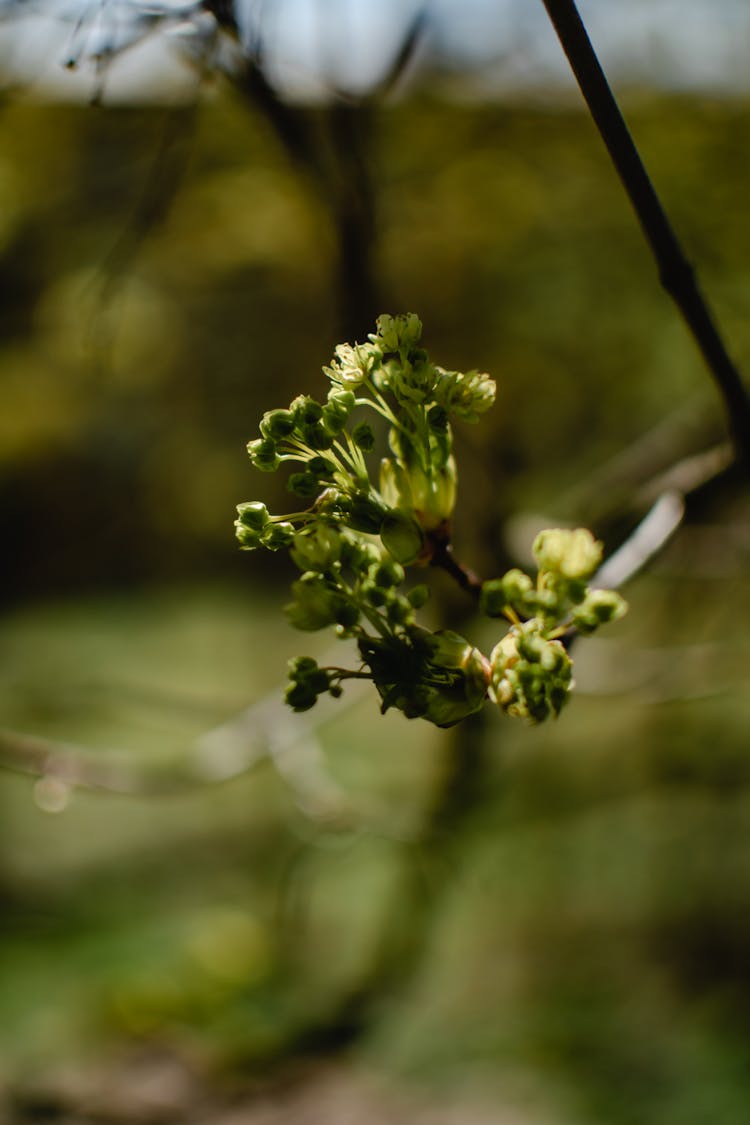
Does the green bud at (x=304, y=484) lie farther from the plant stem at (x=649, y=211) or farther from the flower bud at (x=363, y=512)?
the plant stem at (x=649, y=211)

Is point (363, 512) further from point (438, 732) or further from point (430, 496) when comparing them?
point (438, 732)

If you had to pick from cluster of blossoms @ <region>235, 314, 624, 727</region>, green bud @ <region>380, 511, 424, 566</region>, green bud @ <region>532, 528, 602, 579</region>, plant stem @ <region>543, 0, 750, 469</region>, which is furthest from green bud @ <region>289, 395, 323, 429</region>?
plant stem @ <region>543, 0, 750, 469</region>

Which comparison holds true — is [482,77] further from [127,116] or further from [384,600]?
[384,600]

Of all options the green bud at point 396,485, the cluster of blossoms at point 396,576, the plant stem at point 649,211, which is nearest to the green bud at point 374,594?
the cluster of blossoms at point 396,576

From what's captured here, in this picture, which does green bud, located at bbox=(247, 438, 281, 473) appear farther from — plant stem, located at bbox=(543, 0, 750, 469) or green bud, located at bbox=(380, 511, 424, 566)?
plant stem, located at bbox=(543, 0, 750, 469)

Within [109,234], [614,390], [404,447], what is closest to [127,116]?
[109,234]

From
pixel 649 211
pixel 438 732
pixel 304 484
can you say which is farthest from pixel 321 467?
pixel 438 732

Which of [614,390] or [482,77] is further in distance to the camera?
[614,390]
